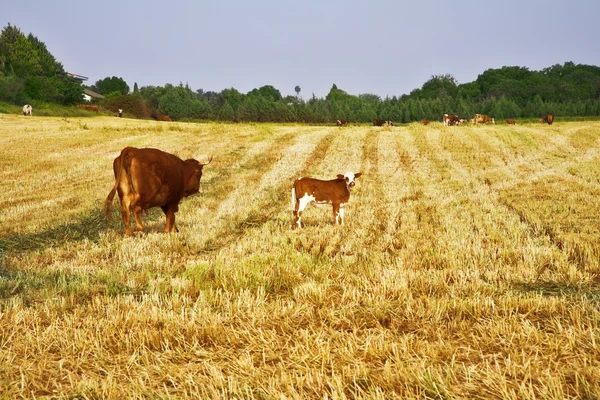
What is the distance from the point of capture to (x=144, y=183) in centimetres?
811

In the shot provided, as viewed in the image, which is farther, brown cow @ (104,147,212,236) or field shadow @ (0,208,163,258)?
brown cow @ (104,147,212,236)

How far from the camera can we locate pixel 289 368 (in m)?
2.91

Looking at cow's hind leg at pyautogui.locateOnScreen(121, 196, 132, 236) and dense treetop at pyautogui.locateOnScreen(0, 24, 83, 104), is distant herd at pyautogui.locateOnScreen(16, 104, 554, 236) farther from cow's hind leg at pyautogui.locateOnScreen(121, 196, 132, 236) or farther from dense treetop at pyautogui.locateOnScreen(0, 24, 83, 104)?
dense treetop at pyautogui.locateOnScreen(0, 24, 83, 104)

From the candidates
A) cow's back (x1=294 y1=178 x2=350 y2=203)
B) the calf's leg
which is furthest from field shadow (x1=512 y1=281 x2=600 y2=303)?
cow's back (x1=294 y1=178 x2=350 y2=203)

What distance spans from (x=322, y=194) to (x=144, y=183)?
3.62 metres

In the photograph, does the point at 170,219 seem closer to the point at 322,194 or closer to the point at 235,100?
the point at 322,194

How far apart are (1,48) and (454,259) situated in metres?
80.6

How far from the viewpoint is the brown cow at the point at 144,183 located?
26.5 ft

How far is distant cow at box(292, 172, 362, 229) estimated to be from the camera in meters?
9.16

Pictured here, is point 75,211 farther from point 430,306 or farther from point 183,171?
point 430,306

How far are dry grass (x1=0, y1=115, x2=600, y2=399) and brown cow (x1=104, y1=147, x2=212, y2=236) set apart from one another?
590 mm

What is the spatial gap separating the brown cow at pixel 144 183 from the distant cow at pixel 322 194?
2.55 meters

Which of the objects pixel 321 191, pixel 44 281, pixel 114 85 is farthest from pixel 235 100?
pixel 44 281

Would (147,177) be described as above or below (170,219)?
above
